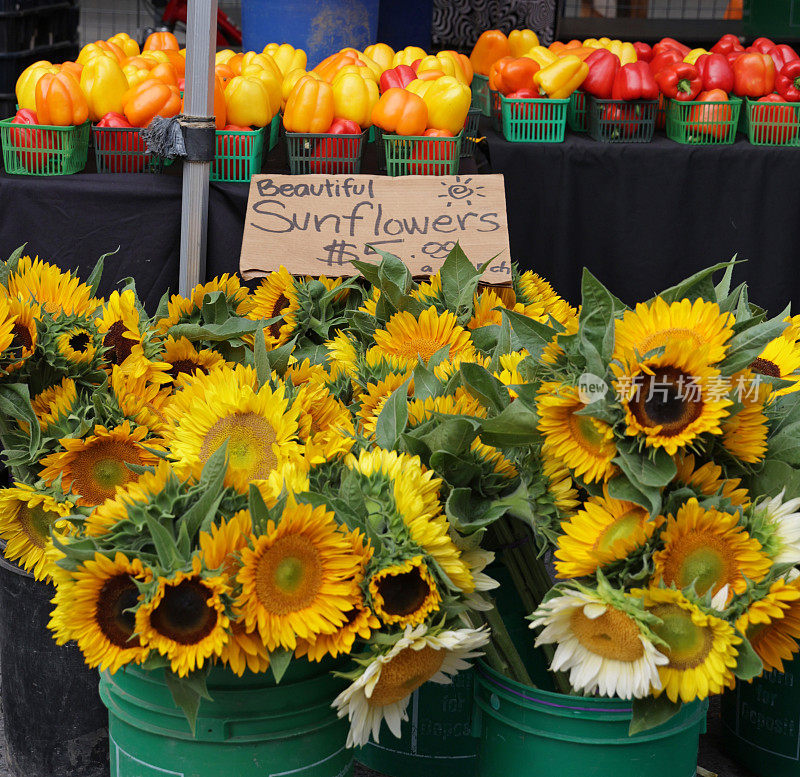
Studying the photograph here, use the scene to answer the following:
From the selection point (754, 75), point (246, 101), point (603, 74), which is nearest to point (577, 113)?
point (603, 74)

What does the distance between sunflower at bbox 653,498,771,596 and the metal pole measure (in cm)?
153

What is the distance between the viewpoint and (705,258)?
298cm

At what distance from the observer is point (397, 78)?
2.75 m

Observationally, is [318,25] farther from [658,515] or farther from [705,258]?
[658,515]

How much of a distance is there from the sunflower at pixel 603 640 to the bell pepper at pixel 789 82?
2.32 metres

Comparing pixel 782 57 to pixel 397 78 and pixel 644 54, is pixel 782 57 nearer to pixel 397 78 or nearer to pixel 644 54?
pixel 644 54

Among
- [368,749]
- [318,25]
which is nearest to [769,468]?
[368,749]

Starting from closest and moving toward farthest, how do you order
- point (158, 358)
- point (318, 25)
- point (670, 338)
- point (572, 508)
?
point (670, 338) < point (572, 508) < point (158, 358) < point (318, 25)

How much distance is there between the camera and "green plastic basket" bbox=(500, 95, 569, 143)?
2869mm

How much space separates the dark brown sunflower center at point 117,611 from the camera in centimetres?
109

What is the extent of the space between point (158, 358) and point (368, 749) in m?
0.72

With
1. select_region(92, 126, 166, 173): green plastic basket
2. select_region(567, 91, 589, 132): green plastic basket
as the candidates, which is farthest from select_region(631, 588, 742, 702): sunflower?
select_region(567, 91, 589, 132): green plastic basket

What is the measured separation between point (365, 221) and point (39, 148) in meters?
0.84

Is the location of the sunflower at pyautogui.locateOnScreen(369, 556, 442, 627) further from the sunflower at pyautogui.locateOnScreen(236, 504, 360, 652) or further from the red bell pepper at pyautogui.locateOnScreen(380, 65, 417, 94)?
the red bell pepper at pyautogui.locateOnScreen(380, 65, 417, 94)
